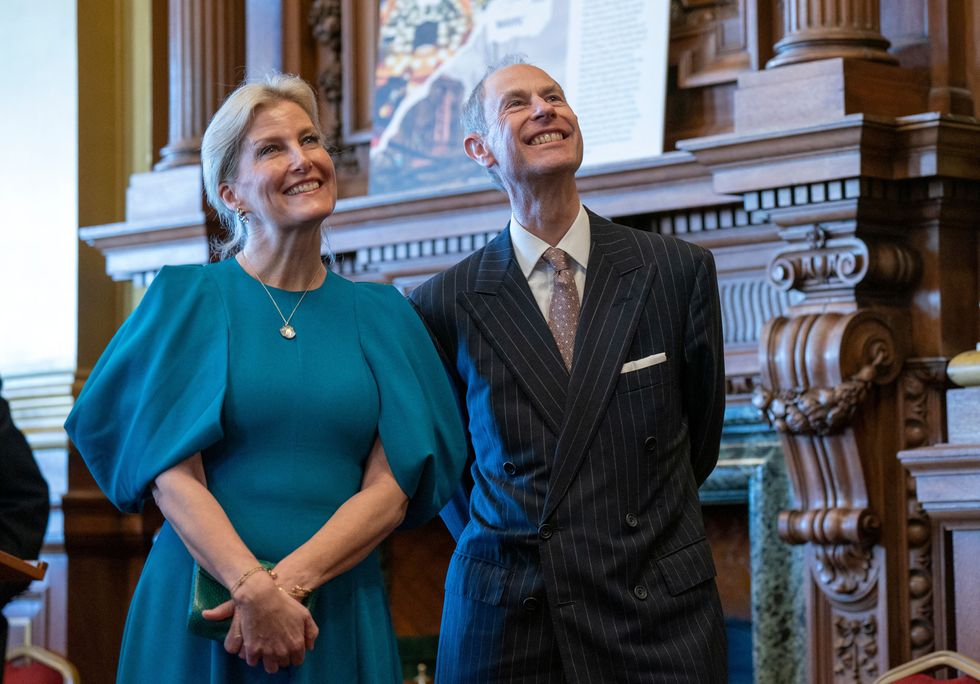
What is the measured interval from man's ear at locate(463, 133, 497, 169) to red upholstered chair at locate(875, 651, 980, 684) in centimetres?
148

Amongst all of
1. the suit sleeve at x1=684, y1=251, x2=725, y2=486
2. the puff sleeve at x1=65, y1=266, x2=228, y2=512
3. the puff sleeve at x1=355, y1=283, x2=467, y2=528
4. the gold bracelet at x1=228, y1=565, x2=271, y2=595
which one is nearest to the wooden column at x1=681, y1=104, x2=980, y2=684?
the suit sleeve at x1=684, y1=251, x2=725, y2=486

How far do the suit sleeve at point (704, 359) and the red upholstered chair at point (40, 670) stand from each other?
2.43 meters

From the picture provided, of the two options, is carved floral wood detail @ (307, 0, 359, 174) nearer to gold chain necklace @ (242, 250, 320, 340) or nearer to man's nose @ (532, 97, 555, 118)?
man's nose @ (532, 97, 555, 118)

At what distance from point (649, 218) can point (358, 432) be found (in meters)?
2.26

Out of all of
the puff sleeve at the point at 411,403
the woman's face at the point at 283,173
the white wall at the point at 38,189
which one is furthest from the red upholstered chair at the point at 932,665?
the white wall at the point at 38,189

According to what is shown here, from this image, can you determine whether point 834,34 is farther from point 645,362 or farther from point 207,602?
point 207,602

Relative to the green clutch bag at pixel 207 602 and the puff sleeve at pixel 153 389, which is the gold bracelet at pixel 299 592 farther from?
the puff sleeve at pixel 153 389

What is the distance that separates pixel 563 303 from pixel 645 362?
20cm

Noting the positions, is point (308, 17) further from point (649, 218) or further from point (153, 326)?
point (153, 326)

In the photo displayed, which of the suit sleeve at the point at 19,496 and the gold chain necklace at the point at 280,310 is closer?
the gold chain necklace at the point at 280,310

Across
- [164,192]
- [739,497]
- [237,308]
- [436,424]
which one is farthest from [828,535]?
[164,192]

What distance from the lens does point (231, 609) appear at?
2391mm

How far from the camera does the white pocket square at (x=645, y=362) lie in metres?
2.74

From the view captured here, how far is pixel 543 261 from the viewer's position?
2895 mm
